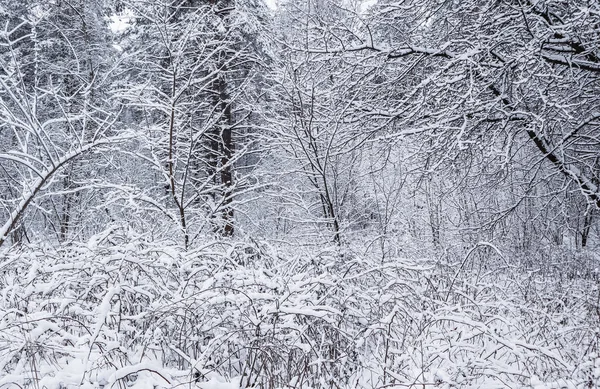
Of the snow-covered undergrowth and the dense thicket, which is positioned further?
the dense thicket

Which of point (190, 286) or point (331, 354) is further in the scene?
point (190, 286)

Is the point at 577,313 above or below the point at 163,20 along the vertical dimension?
below

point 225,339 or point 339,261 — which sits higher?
point 339,261

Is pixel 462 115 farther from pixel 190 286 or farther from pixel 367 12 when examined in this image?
pixel 190 286

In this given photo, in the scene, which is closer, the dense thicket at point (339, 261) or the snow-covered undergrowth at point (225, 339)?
the snow-covered undergrowth at point (225, 339)

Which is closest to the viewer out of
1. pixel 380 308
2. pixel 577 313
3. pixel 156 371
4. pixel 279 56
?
pixel 156 371

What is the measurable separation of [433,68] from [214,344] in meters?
5.47

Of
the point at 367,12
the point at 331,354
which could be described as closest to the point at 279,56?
the point at 367,12

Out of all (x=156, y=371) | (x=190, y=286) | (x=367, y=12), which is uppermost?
(x=367, y=12)

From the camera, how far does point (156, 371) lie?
244 centimetres

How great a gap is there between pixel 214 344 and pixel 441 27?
5.64m

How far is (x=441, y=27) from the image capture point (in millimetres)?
6176

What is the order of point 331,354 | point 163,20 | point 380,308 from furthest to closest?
point 163,20 < point 380,308 < point 331,354

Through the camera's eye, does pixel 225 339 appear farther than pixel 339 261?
No
